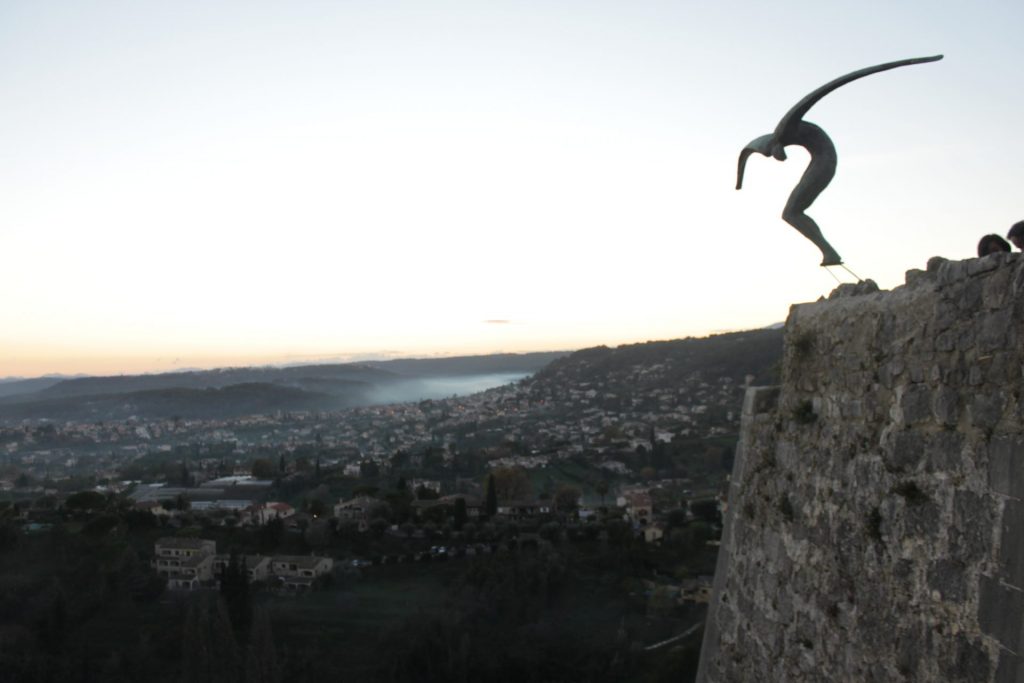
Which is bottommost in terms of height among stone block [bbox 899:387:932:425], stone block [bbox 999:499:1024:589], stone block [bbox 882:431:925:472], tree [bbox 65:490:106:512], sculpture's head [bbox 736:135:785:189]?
tree [bbox 65:490:106:512]

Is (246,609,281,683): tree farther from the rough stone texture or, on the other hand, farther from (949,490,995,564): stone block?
(949,490,995,564): stone block

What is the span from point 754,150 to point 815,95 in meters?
0.42

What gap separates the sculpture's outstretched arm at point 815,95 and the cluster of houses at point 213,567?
30391 millimetres

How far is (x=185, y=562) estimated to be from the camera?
107ft

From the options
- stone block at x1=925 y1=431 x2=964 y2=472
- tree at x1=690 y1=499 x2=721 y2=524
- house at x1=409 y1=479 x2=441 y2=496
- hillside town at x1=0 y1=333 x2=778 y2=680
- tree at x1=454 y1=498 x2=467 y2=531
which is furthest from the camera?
house at x1=409 y1=479 x2=441 y2=496

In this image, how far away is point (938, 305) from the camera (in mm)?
2281

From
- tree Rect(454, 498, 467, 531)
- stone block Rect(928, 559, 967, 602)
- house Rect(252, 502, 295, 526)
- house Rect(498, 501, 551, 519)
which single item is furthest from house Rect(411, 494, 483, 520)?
stone block Rect(928, 559, 967, 602)

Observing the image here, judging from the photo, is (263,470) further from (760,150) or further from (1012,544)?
(1012,544)

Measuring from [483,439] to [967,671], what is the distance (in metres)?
71.2

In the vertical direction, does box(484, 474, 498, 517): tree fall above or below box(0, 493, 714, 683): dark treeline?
above

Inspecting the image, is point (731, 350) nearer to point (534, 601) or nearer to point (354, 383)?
point (534, 601)

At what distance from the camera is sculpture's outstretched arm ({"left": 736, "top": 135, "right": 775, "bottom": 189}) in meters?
3.24

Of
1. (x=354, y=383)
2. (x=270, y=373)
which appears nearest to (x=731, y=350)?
(x=354, y=383)

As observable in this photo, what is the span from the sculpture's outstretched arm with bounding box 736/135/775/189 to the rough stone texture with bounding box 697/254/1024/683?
64 centimetres
